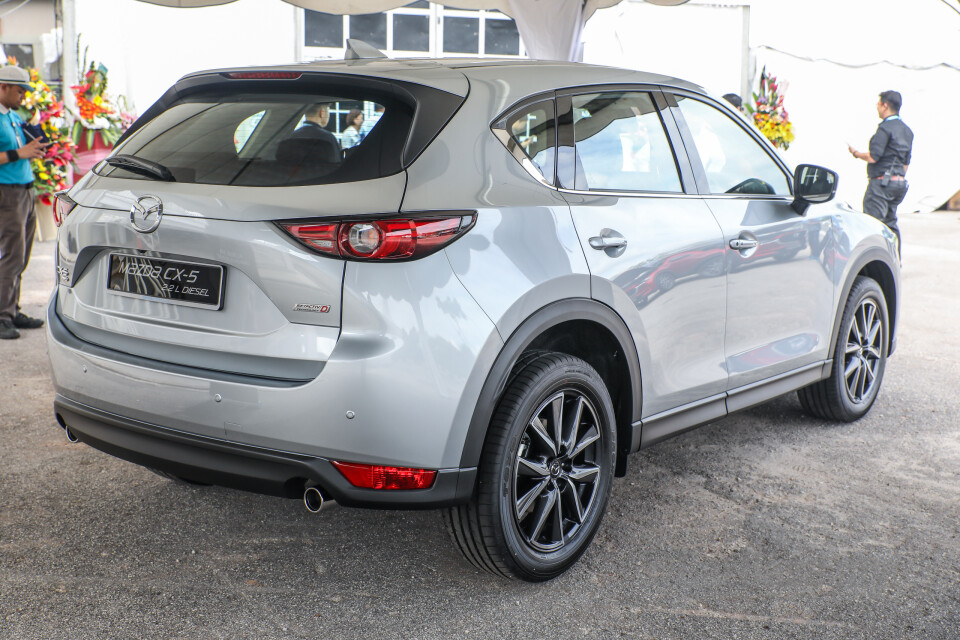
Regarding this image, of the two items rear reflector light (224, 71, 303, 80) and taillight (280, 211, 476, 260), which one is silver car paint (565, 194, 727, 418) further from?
rear reflector light (224, 71, 303, 80)

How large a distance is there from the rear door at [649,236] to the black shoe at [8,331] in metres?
4.92

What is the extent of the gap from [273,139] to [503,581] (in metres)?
1.58

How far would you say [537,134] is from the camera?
2.94 meters

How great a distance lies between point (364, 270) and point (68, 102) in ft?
39.2

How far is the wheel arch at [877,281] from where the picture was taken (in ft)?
14.6

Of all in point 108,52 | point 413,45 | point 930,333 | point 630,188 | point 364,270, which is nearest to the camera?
point 364,270

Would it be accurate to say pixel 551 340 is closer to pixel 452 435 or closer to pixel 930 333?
pixel 452 435

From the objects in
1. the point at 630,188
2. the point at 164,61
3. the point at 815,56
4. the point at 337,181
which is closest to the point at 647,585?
the point at 630,188

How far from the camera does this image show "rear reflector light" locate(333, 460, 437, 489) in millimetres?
2455

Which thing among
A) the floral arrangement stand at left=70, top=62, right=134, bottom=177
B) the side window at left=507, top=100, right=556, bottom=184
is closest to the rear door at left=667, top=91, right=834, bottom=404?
the side window at left=507, top=100, right=556, bottom=184

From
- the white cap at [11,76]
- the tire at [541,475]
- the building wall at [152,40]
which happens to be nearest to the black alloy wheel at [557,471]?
the tire at [541,475]

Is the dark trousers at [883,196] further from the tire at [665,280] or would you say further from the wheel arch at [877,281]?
the tire at [665,280]

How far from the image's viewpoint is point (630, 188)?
3.22m

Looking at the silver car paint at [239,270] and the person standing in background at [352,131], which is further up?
the person standing in background at [352,131]
